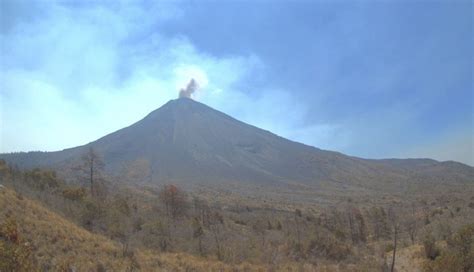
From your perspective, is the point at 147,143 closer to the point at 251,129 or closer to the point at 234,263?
the point at 251,129

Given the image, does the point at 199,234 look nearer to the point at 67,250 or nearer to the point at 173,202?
the point at 67,250

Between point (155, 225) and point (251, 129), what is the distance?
117m

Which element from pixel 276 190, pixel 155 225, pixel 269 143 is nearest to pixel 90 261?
pixel 155 225

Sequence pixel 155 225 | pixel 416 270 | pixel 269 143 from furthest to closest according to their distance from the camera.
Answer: pixel 269 143
pixel 155 225
pixel 416 270

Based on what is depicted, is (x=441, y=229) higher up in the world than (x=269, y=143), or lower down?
lower down

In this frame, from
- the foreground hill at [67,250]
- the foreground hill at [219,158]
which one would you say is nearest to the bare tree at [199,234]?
the foreground hill at [67,250]

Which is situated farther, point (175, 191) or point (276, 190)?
point (276, 190)

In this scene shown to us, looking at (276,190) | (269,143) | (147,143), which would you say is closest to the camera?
(276,190)

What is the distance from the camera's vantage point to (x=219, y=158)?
337 feet

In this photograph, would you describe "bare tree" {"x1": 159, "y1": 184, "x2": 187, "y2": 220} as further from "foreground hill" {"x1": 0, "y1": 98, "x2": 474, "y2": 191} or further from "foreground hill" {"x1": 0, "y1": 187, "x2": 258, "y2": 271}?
"foreground hill" {"x1": 0, "y1": 98, "x2": 474, "y2": 191}

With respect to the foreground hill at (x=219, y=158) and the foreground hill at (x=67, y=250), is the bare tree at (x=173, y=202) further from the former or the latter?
the foreground hill at (x=219, y=158)

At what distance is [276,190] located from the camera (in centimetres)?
7394

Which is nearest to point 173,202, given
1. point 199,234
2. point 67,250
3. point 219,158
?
point 199,234

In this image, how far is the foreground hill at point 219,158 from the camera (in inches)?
3450
